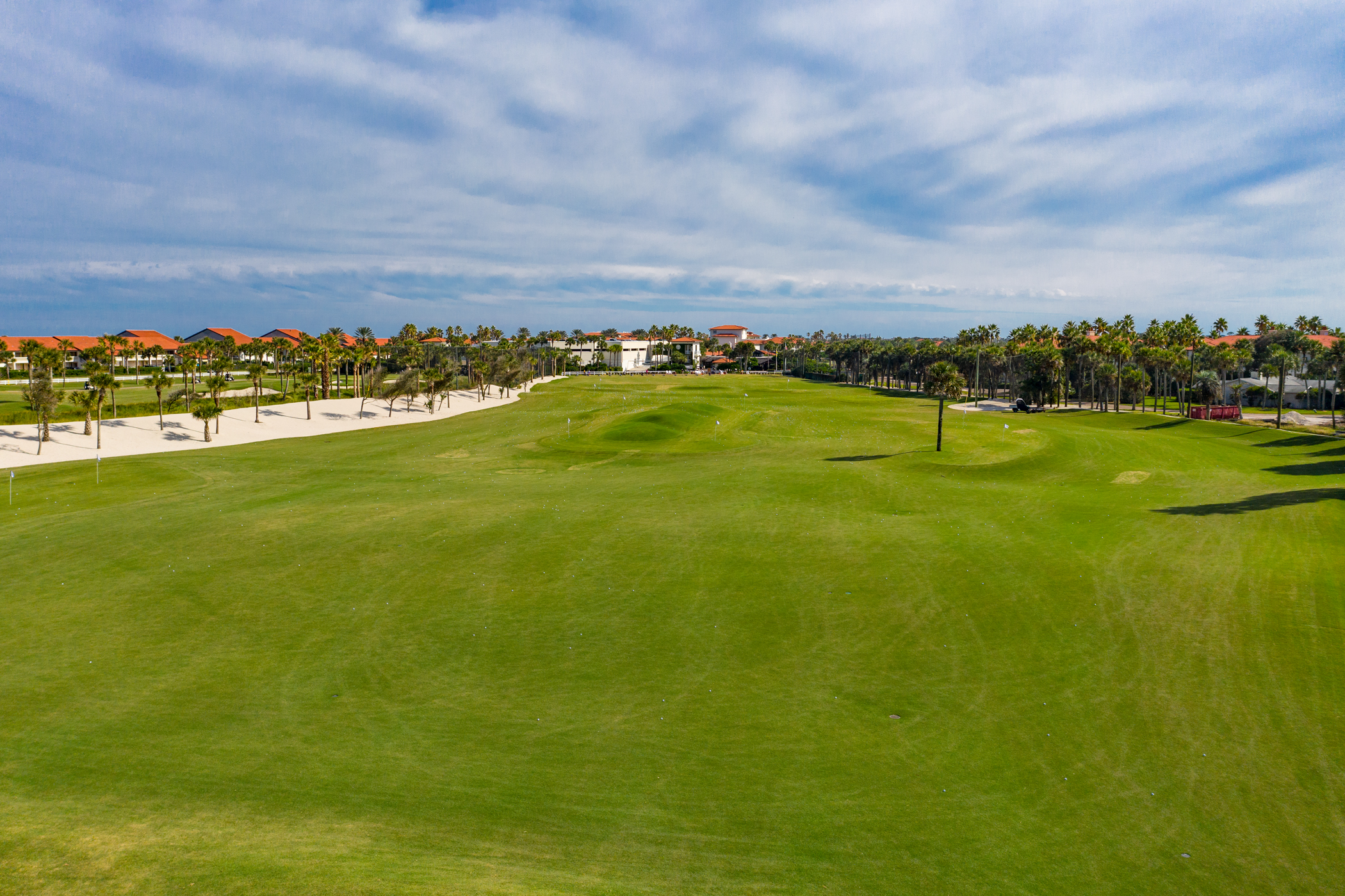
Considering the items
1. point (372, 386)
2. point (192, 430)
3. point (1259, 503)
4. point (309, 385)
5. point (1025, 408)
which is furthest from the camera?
point (372, 386)

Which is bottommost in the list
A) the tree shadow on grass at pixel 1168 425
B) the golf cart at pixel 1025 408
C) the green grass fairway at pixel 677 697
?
the green grass fairway at pixel 677 697

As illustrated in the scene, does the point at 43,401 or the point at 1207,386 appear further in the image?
the point at 1207,386

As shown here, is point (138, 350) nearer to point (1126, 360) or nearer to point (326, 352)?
point (326, 352)

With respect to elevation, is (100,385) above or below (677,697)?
above

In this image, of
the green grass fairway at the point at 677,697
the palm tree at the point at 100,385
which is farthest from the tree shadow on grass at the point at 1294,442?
the palm tree at the point at 100,385

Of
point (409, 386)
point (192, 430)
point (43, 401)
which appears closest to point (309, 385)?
point (409, 386)

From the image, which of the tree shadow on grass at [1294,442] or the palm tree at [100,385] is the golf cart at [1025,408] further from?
the palm tree at [100,385]

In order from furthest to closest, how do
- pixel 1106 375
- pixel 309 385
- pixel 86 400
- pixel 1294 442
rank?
pixel 1106 375 → pixel 309 385 → pixel 86 400 → pixel 1294 442

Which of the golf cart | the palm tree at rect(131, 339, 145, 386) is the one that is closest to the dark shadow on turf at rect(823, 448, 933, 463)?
the golf cart
